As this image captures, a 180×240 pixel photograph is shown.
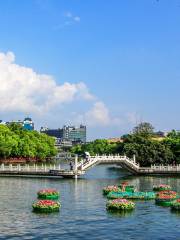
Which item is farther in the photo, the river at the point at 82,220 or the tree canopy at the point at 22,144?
the tree canopy at the point at 22,144

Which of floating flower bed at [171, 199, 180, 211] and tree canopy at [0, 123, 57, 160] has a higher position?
tree canopy at [0, 123, 57, 160]

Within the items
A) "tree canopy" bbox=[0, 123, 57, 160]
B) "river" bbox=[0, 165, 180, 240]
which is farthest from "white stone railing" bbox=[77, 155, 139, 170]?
"tree canopy" bbox=[0, 123, 57, 160]

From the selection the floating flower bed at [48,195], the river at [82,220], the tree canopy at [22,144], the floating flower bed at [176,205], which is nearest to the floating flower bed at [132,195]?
the river at [82,220]

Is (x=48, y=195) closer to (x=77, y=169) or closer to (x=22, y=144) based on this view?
(x=77, y=169)

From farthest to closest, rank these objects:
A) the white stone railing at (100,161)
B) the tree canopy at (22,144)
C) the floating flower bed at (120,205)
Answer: the tree canopy at (22,144) < the white stone railing at (100,161) < the floating flower bed at (120,205)

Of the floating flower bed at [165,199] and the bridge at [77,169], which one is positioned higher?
the bridge at [77,169]

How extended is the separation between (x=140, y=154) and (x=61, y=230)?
69.1 meters

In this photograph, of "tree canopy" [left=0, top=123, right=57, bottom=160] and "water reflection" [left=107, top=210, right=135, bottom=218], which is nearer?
"water reflection" [left=107, top=210, right=135, bottom=218]

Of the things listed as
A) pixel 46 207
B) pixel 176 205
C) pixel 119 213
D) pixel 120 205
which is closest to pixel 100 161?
pixel 176 205

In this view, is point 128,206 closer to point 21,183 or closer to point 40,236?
point 40,236

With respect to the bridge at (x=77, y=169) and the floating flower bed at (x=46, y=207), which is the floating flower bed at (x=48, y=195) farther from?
the bridge at (x=77, y=169)

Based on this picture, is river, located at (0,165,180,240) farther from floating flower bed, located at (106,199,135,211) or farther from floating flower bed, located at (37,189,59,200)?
floating flower bed, located at (37,189,59,200)

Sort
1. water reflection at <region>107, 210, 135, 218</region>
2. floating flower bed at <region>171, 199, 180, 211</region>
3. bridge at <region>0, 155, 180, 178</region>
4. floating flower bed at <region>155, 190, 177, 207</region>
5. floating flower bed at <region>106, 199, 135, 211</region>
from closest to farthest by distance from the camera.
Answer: water reflection at <region>107, 210, 135, 218</region>, floating flower bed at <region>106, 199, 135, 211</region>, floating flower bed at <region>171, 199, 180, 211</region>, floating flower bed at <region>155, 190, 177, 207</region>, bridge at <region>0, 155, 180, 178</region>

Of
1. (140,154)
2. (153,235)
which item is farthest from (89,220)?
(140,154)
